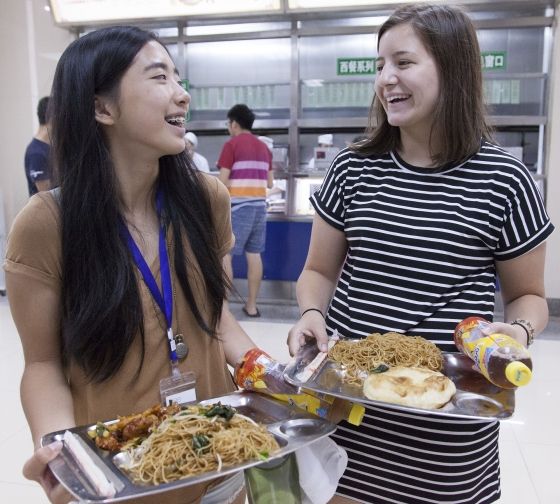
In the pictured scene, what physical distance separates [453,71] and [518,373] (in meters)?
0.69

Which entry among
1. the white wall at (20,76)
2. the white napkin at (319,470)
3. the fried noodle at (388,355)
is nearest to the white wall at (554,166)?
the fried noodle at (388,355)

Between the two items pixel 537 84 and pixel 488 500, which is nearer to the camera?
pixel 488 500

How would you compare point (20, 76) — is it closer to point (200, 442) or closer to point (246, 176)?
point (246, 176)

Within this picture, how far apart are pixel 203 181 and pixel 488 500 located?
1.05 meters

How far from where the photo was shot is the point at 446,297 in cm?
122

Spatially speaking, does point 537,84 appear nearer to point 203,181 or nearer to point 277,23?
point 277,23

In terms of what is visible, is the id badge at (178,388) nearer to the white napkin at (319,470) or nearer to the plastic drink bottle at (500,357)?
the white napkin at (319,470)

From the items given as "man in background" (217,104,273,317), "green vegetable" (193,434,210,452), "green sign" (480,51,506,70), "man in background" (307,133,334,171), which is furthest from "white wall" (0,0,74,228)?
"green vegetable" (193,434,210,452)

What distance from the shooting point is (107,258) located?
110 centimetres

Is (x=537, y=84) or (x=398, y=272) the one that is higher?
(x=537, y=84)

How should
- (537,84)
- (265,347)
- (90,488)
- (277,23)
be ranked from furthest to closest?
(277,23) < (537,84) < (265,347) < (90,488)

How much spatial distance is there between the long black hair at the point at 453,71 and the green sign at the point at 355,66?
431 centimetres

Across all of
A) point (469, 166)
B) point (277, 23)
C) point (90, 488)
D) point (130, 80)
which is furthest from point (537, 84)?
point (90, 488)

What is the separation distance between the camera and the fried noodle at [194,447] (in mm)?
879
